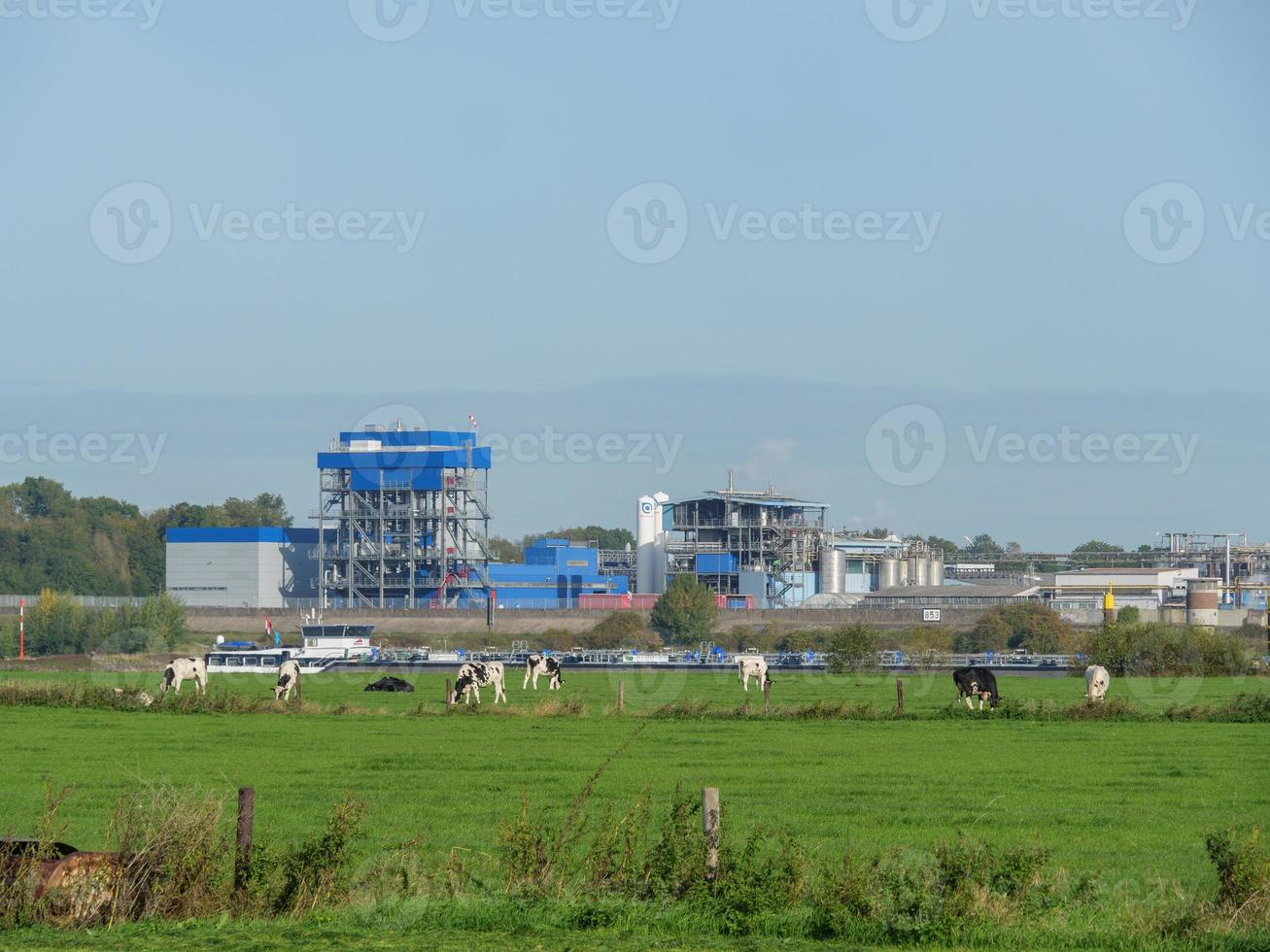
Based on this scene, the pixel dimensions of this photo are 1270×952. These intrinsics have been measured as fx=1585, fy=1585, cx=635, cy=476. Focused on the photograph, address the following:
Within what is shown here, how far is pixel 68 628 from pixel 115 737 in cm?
8533

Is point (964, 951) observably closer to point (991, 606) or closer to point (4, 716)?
point (4, 716)

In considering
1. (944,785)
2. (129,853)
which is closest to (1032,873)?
(129,853)

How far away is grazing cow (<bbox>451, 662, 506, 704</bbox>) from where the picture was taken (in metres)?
49.3

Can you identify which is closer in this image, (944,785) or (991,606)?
(944,785)

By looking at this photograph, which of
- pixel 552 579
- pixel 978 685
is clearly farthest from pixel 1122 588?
pixel 978 685

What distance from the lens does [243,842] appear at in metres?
14.9

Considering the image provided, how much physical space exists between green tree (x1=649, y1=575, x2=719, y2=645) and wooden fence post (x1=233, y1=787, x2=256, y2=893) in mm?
105273

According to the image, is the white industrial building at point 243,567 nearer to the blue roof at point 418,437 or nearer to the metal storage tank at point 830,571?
the blue roof at point 418,437

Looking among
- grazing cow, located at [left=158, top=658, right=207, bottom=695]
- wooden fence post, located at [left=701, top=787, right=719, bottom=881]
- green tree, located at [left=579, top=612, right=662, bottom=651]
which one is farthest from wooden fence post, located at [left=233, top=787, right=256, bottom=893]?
green tree, located at [left=579, top=612, right=662, bottom=651]

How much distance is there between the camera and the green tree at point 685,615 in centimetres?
12050

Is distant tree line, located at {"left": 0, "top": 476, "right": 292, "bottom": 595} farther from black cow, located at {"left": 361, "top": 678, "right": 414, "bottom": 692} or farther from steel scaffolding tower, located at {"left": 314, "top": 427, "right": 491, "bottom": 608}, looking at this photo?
black cow, located at {"left": 361, "top": 678, "right": 414, "bottom": 692}

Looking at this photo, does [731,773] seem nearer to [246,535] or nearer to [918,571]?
[246,535]

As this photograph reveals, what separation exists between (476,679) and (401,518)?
259 ft

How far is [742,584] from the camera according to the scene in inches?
5369
